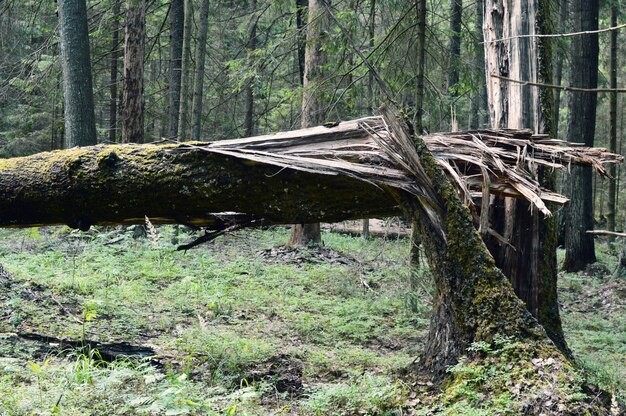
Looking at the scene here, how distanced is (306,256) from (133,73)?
17.7 feet

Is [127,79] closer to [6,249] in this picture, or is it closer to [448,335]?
[6,249]

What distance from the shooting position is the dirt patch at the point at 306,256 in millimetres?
11786

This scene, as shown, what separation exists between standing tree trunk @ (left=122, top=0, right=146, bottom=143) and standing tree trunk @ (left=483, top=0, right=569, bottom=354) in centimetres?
853

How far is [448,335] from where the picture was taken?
183 inches

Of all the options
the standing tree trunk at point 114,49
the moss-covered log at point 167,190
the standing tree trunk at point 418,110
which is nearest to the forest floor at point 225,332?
the standing tree trunk at point 418,110

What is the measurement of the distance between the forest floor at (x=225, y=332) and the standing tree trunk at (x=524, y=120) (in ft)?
2.56

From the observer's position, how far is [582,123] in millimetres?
14242

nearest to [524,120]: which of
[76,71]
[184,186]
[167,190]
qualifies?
[184,186]

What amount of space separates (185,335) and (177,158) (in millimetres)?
2022

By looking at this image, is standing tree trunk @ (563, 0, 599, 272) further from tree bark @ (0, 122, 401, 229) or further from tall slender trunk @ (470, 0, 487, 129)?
tree bark @ (0, 122, 401, 229)

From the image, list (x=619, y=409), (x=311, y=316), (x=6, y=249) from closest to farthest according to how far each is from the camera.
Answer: (x=619, y=409)
(x=311, y=316)
(x=6, y=249)

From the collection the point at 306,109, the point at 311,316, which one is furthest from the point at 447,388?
the point at 306,109

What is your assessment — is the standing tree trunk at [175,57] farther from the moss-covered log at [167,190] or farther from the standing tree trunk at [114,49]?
the moss-covered log at [167,190]

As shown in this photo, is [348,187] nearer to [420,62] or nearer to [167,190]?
[167,190]
